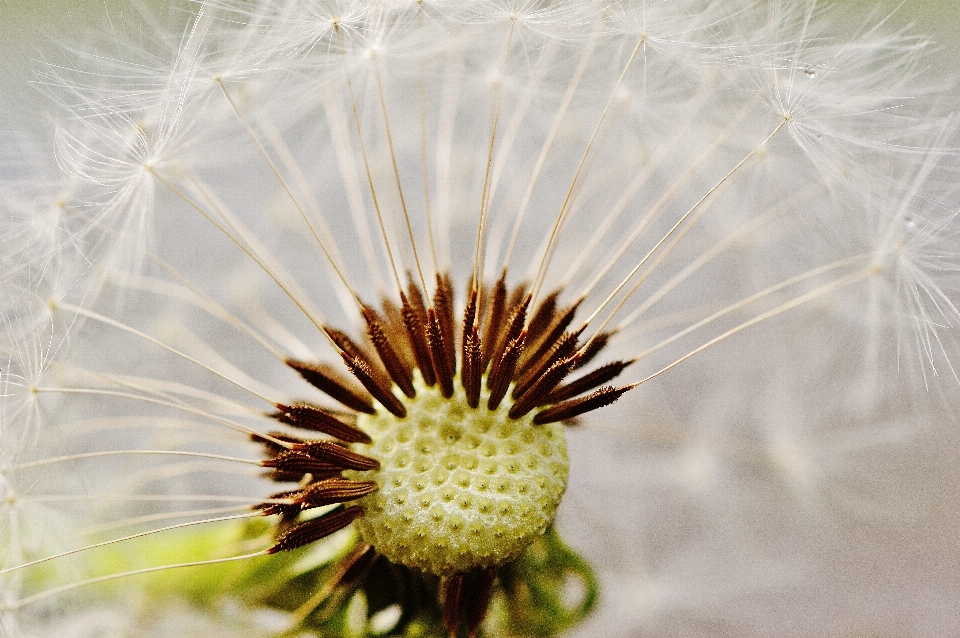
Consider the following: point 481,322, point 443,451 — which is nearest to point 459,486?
point 443,451

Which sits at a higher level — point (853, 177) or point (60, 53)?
point (60, 53)

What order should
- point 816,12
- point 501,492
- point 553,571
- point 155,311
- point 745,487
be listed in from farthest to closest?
point 155,311 → point 745,487 → point 816,12 → point 553,571 → point 501,492

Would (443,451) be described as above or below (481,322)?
below

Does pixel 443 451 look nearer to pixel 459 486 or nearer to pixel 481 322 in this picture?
pixel 459 486

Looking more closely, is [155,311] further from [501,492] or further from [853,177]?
[853,177]

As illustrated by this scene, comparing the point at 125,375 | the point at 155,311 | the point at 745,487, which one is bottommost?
the point at 745,487

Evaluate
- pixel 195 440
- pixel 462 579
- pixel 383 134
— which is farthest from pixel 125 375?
pixel 462 579

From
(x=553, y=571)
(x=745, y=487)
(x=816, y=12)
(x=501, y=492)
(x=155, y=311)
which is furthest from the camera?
(x=155, y=311)

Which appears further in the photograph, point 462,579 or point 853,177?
point 853,177
